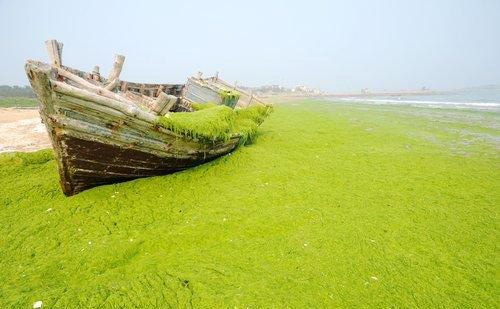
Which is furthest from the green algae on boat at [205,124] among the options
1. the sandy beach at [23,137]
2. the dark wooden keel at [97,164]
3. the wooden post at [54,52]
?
the sandy beach at [23,137]

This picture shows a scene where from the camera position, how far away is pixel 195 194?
439cm

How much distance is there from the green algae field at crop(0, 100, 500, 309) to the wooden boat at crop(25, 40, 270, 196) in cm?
26

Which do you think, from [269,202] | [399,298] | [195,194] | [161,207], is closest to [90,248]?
[161,207]

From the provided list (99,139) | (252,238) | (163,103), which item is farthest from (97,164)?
(252,238)

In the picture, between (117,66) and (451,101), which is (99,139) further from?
(451,101)

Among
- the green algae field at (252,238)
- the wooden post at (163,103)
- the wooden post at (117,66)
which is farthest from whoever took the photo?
the wooden post at (117,66)

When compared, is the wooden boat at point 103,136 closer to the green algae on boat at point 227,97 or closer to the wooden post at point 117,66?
the wooden post at point 117,66

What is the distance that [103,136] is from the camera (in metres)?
3.71

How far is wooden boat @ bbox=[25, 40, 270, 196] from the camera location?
3.24 m

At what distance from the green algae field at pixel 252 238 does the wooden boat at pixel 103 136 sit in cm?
26

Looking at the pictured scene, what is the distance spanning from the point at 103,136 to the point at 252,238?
2.13m

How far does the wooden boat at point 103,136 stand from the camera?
3.24 metres

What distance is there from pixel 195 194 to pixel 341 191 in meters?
2.15

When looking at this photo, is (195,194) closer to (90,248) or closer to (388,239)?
(90,248)
